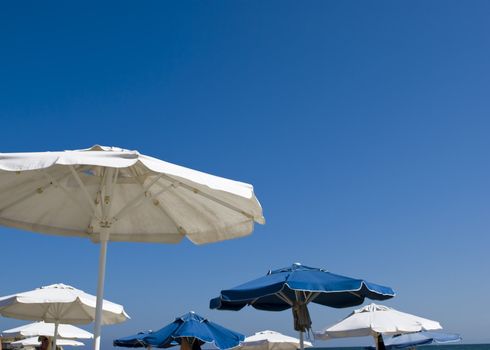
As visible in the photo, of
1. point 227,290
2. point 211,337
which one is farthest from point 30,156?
point 211,337

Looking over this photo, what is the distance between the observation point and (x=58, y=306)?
9.46m

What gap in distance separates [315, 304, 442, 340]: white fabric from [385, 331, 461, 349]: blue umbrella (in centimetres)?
223

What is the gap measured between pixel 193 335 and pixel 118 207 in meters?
3.58

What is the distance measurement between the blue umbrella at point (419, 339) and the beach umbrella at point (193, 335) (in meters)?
5.12

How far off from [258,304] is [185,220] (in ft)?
7.35

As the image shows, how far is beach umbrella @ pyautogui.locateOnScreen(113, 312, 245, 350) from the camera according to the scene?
842 cm

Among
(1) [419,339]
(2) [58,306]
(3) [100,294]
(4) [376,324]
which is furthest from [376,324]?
(3) [100,294]

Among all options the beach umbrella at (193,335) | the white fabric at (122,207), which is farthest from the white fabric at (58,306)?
the white fabric at (122,207)

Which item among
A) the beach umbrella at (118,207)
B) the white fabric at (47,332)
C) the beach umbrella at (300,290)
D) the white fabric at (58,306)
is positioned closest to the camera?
the beach umbrella at (118,207)

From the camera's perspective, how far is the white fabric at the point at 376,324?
9.05 m

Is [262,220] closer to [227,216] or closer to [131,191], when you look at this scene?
[227,216]

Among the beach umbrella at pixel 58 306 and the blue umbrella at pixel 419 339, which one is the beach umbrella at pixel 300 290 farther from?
the blue umbrella at pixel 419 339

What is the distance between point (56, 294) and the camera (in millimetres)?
8094

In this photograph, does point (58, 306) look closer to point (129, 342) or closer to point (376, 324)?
point (129, 342)
